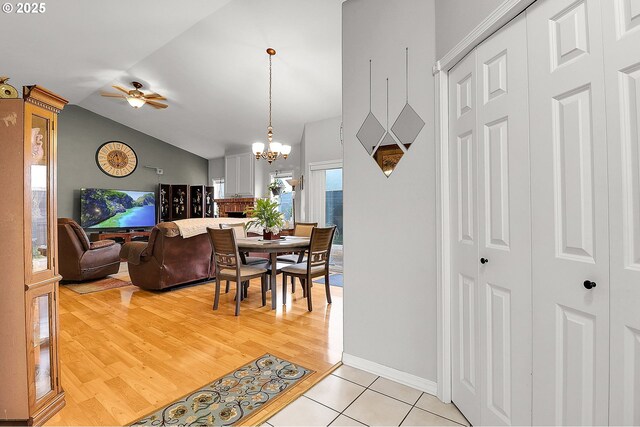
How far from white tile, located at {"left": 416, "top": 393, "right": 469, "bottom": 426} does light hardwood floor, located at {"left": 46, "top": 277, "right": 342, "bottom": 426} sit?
0.66 meters

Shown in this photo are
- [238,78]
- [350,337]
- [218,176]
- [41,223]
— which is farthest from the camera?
[218,176]

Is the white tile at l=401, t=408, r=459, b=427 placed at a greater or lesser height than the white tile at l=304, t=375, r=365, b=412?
lesser

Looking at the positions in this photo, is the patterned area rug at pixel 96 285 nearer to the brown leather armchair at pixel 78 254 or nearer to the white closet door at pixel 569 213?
the brown leather armchair at pixel 78 254

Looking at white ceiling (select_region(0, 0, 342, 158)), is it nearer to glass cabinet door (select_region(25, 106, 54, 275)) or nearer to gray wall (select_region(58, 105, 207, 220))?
gray wall (select_region(58, 105, 207, 220))

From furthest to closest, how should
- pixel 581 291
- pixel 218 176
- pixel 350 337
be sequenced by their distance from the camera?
1. pixel 218 176
2. pixel 350 337
3. pixel 581 291

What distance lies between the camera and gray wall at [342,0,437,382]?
74.9 inches

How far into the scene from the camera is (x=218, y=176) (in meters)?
9.24

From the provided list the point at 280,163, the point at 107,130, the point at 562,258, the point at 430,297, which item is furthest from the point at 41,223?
the point at 107,130

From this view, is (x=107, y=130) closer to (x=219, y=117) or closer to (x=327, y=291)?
(x=219, y=117)

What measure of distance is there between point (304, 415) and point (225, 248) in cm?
206

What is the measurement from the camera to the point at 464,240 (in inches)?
66.1

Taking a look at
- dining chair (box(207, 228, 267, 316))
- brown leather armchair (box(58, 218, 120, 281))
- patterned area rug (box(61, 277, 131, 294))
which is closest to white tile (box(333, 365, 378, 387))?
dining chair (box(207, 228, 267, 316))

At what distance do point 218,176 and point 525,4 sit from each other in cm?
892

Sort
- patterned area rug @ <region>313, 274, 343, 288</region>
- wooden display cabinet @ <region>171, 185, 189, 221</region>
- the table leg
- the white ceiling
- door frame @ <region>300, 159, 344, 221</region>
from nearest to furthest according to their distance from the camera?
the table leg
the white ceiling
patterned area rug @ <region>313, 274, 343, 288</region>
door frame @ <region>300, 159, 344, 221</region>
wooden display cabinet @ <region>171, 185, 189, 221</region>
